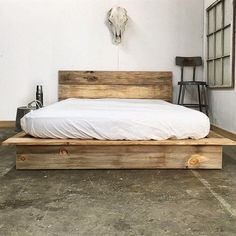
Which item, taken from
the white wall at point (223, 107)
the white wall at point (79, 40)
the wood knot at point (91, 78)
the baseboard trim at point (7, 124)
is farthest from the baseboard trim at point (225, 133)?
the baseboard trim at point (7, 124)

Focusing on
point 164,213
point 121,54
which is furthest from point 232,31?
point 164,213

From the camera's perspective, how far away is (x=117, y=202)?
1771mm

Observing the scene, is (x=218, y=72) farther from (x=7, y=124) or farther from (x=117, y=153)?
(x=7, y=124)

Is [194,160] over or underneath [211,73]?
underneath

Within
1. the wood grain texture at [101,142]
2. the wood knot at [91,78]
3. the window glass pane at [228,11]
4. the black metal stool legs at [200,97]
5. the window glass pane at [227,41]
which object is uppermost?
the window glass pane at [228,11]

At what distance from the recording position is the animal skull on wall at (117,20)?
4609 mm

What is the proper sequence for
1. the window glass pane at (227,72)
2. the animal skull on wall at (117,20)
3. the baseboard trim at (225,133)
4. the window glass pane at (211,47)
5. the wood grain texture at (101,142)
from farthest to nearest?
the animal skull on wall at (117,20) < the window glass pane at (211,47) < the window glass pane at (227,72) < the baseboard trim at (225,133) < the wood grain texture at (101,142)

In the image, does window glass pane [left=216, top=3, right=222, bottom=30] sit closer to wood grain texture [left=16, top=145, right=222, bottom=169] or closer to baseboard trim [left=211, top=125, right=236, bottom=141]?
baseboard trim [left=211, top=125, right=236, bottom=141]

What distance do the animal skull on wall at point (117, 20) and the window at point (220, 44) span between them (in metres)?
1.24

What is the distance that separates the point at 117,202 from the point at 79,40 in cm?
350

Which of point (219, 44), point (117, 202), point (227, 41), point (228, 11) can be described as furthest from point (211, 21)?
point (117, 202)

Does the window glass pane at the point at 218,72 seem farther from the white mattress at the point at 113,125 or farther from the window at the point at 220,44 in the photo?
the white mattress at the point at 113,125

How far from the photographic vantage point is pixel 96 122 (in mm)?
2400

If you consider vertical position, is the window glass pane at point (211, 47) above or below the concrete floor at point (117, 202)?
above
